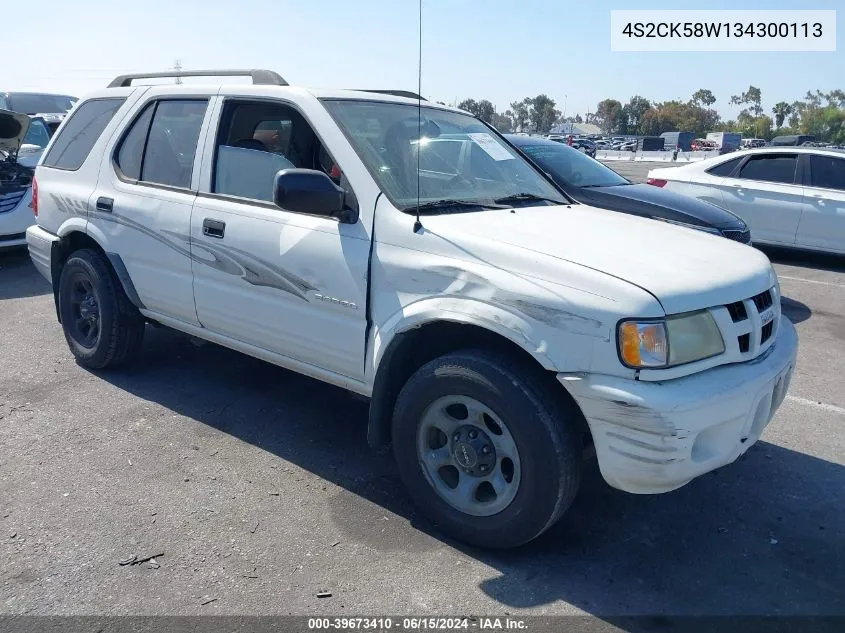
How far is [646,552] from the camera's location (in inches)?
126

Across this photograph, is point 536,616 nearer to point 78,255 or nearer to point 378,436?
point 378,436

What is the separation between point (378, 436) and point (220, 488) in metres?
0.86

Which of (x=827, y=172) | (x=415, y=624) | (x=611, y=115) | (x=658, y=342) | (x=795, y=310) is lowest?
(x=415, y=624)

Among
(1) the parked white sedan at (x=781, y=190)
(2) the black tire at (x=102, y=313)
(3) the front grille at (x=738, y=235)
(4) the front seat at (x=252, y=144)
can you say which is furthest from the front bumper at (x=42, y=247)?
(1) the parked white sedan at (x=781, y=190)

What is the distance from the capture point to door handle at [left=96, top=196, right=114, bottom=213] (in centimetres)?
465

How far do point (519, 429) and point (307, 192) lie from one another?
1423 mm

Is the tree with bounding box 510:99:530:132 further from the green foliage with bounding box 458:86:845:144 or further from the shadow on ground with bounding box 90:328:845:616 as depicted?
the shadow on ground with bounding box 90:328:845:616

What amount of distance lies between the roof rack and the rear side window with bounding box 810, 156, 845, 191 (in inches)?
314

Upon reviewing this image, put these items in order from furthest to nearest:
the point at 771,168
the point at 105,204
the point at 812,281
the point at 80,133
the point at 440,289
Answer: the point at 771,168, the point at 812,281, the point at 80,133, the point at 105,204, the point at 440,289

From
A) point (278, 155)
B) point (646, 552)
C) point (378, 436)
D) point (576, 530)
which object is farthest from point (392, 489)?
point (278, 155)

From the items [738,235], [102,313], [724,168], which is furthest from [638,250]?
[724,168]

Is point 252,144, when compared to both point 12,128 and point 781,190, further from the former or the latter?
point 781,190

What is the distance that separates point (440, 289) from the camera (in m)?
3.15

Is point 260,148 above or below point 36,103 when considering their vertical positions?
below
